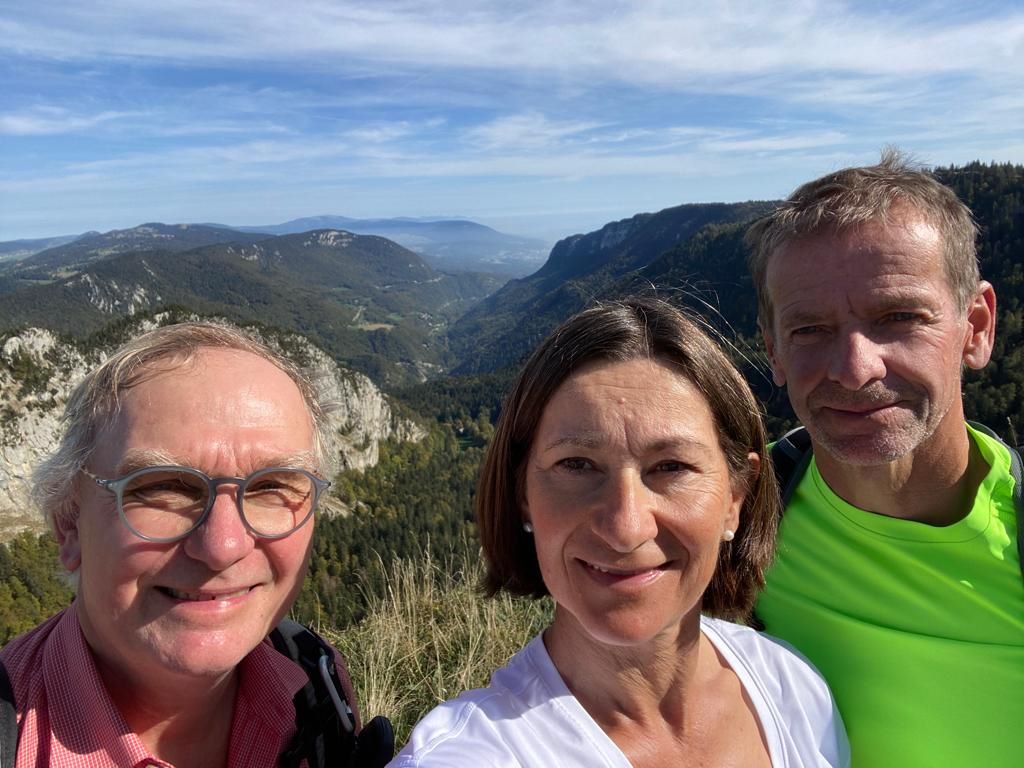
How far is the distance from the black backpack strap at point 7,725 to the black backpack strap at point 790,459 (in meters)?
2.95

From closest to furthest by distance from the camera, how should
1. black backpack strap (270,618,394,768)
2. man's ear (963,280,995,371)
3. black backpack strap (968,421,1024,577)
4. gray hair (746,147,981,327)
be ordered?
black backpack strap (270,618,394,768) → black backpack strap (968,421,1024,577) → gray hair (746,147,981,327) → man's ear (963,280,995,371)

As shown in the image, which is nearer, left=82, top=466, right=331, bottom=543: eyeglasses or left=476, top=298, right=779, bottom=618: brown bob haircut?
left=82, top=466, right=331, bottom=543: eyeglasses

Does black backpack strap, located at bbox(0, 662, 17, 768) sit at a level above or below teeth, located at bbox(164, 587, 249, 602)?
below

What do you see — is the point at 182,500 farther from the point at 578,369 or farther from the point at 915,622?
the point at 915,622

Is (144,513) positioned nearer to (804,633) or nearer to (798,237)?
(804,633)

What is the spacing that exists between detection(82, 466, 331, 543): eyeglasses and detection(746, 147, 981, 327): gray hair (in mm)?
2456

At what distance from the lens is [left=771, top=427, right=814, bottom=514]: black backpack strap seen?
3238 mm

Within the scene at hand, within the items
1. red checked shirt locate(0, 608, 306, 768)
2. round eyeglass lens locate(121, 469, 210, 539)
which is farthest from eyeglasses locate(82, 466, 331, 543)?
red checked shirt locate(0, 608, 306, 768)

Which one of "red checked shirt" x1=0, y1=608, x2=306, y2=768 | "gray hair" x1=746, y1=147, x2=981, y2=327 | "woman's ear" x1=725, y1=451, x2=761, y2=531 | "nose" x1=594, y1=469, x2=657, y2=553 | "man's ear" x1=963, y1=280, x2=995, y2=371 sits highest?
"gray hair" x1=746, y1=147, x2=981, y2=327

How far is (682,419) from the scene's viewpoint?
2.05 meters

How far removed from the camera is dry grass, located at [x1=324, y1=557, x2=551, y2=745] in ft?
14.8

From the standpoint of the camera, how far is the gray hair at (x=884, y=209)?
9.45 ft

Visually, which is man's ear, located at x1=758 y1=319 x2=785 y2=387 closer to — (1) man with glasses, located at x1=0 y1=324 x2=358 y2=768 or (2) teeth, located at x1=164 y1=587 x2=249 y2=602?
(1) man with glasses, located at x1=0 y1=324 x2=358 y2=768

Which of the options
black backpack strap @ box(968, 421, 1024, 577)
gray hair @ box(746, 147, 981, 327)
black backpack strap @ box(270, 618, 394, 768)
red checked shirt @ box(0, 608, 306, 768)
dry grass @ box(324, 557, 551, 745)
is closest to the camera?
red checked shirt @ box(0, 608, 306, 768)
